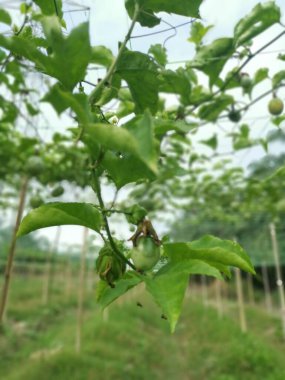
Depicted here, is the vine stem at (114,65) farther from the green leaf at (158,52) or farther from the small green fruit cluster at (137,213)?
the green leaf at (158,52)

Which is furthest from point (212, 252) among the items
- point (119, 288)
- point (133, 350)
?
point (133, 350)

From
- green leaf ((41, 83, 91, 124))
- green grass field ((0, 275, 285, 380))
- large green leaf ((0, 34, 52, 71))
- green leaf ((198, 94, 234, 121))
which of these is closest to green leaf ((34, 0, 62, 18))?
large green leaf ((0, 34, 52, 71))

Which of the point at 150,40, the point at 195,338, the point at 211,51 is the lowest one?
the point at 195,338

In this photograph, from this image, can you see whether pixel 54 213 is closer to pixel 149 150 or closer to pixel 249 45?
pixel 149 150

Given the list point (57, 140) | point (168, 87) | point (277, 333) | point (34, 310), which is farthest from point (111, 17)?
point (34, 310)

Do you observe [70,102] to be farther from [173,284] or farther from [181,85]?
[181,85]

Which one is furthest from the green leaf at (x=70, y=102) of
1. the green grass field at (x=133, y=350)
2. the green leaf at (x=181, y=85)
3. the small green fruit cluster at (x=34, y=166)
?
the green grass field at (x=133, y=350)
